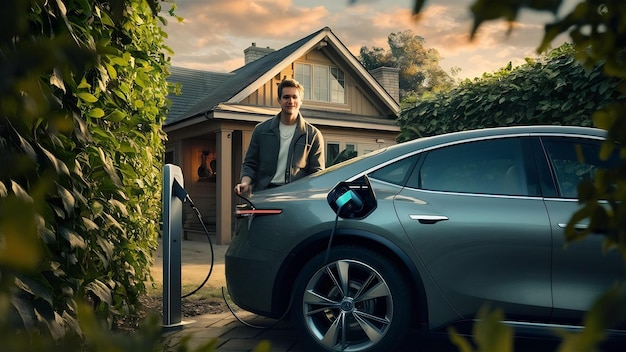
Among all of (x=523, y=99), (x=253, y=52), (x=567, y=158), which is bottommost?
(x=567, y=158)

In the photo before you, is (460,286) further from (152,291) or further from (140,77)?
(152,291)

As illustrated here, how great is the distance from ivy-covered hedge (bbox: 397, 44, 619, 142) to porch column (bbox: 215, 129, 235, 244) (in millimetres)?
5961

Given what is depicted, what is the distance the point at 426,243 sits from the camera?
4.02 metres

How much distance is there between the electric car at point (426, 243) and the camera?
388 centimetres

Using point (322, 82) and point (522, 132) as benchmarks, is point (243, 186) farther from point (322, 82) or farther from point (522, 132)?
point (322, 82)

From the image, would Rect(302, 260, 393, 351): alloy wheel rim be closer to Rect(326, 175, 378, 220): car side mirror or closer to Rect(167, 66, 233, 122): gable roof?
Rect(326, 175, 378, 220): car side mirror

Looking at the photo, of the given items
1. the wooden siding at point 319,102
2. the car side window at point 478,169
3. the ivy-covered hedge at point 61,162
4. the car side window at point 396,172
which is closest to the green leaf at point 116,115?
the ivy-covered hedge at point 61,162

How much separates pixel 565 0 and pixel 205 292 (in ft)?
21.3

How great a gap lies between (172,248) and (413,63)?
56214mm

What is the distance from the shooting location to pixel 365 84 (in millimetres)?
18703

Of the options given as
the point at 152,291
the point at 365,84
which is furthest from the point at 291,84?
the point at 365,84

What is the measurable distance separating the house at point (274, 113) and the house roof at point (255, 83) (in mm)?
27

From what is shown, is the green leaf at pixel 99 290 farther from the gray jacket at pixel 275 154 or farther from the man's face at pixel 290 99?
the man's face at pixel 290 99

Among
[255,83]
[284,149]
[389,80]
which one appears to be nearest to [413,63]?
[389,80]
